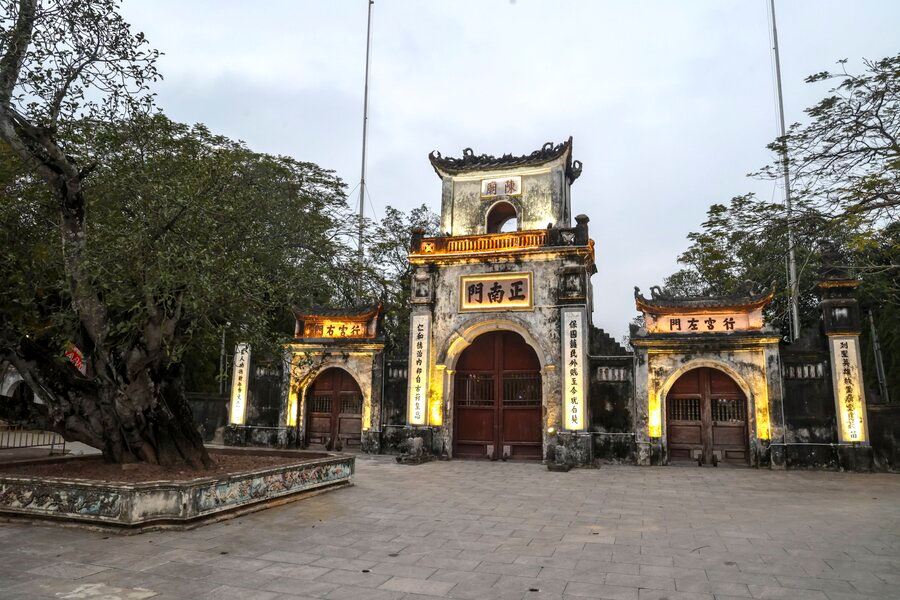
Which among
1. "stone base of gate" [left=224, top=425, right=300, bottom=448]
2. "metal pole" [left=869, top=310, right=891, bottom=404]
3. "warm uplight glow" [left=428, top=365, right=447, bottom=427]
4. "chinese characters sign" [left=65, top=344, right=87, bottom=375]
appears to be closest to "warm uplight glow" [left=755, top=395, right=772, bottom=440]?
"warm uplight glow" [left=428, top=365, right=447, bottom=427]

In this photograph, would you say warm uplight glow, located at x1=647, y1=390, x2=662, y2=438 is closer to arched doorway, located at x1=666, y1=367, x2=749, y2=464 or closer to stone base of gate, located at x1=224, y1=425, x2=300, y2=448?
arched doorway, located at x1=666, y1=367, x2=749, y2=464

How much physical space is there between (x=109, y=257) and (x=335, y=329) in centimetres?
980

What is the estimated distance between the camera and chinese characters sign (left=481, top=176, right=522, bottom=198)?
Answer: 16.2 metres

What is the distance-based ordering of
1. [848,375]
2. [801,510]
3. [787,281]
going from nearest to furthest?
[801,510]
[848,375]
[787,281]

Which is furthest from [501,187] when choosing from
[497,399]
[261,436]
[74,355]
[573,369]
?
[74,355]

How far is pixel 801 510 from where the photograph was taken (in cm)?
834

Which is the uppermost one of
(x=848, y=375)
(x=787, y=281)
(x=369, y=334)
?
(x=787, y=281)

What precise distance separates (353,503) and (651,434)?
8696 mm

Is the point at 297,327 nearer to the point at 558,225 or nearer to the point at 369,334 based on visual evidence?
the point at 369,334

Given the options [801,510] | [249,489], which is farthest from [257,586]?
[801,510]

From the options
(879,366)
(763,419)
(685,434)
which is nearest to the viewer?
(763,419)

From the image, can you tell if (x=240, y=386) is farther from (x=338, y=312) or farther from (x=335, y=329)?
(x=338, y=312)

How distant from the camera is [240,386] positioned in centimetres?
1712

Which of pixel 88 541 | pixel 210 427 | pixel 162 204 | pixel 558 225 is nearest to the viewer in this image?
pixel 88 541
